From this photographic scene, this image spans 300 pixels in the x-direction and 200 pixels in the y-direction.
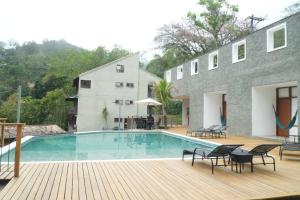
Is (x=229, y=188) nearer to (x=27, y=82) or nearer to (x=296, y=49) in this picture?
(x=296, y=49)

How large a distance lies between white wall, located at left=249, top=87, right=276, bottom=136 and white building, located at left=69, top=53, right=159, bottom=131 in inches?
465

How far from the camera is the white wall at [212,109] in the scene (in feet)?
60.7

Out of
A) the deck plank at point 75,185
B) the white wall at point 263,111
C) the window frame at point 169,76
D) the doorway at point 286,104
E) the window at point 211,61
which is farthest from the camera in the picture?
the window frame at point 169,76

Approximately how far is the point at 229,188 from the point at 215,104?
47.5ft

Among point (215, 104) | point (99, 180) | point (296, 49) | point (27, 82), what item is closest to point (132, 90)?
point (215, 104)

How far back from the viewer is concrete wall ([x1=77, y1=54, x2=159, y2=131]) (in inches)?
880

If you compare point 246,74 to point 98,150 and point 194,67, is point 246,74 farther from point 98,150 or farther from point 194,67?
point 98,150

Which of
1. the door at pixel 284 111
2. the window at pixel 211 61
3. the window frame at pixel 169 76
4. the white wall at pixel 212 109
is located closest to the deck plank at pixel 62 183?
the door at pixel 284 111

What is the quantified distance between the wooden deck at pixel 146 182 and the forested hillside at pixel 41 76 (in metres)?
15.4

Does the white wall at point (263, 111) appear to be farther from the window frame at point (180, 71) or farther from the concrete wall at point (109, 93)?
the concrete wall at point (109, 93)

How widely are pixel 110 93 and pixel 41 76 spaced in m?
19.1


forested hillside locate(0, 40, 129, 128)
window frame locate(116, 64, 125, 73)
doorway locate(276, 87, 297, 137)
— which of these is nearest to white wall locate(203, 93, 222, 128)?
doorway locate(276, 87, 297, 137)

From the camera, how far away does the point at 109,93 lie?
2320 centimetres

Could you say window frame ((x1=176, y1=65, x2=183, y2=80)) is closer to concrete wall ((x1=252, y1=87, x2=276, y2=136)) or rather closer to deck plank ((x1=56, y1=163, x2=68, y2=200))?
concrete wall ((x1=252, y1=87, x2=276, y2=136))
